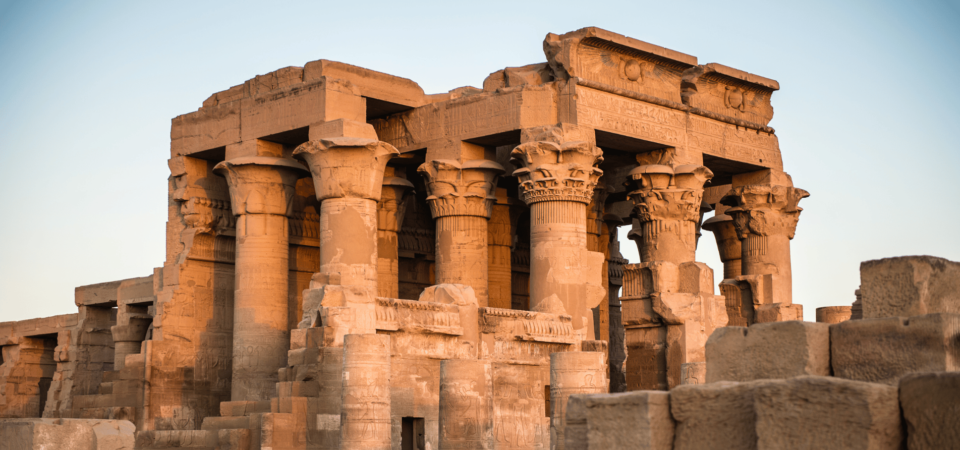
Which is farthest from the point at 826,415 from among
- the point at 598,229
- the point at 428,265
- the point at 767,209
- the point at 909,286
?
the point at 428,265

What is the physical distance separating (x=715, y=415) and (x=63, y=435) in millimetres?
7326

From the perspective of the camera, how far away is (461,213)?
2547 centimetres

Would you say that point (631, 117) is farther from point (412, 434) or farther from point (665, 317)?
point (412, 434)

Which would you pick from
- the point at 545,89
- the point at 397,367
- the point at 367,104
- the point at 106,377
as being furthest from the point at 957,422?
the point at 106,377

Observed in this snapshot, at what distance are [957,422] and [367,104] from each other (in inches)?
779

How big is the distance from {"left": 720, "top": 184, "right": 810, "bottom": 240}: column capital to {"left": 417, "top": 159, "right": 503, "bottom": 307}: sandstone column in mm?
6375

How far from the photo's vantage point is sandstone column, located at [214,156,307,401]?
24750mm

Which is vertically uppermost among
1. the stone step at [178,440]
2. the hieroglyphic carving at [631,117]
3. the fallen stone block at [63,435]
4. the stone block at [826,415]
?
the hieroglyphic carving at [631,117]

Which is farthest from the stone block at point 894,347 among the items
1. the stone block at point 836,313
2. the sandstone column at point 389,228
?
the sandstone column at point 389,228

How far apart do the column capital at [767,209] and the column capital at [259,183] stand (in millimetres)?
10206

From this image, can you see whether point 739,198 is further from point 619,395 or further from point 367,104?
point 619,395

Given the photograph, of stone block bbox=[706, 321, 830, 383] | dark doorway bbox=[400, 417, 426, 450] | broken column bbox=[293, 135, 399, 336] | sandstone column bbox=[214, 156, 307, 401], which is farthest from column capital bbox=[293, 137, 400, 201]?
stone block bbox=[706, 321, 830, 383]

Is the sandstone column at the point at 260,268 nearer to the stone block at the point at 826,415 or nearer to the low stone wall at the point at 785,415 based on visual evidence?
the low stone wall at the point at 785,415

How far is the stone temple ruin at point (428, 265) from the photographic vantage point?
59.6ft
